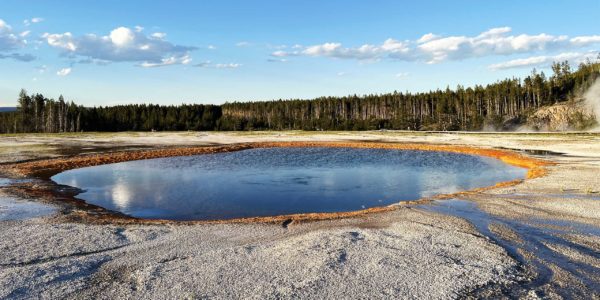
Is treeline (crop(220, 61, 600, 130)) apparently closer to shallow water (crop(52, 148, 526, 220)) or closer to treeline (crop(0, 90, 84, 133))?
treeline (crop(0, 90, 84, 133))

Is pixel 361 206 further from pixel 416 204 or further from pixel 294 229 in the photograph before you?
pixel 294 229

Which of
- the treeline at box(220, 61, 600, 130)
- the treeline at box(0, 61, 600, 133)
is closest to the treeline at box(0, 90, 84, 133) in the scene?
the treeline at box(0, 61, 600, 133)

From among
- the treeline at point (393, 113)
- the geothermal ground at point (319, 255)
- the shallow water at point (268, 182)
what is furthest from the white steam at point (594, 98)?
the geothermal ground at point (319, 255)

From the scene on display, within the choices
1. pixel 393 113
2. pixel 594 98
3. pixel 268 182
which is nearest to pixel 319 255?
pixel 268 182

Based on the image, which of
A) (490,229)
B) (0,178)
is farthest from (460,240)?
(0,178)

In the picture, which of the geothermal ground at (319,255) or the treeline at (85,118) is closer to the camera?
the geothermal ground at (319,255)

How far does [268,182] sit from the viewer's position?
29.8 metres

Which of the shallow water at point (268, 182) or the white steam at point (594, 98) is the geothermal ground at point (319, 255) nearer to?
the shallow water at point (268, 182)

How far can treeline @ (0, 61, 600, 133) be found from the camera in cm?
13550

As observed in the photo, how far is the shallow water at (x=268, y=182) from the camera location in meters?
21.4

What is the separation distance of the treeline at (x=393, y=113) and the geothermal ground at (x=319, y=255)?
4533 inches

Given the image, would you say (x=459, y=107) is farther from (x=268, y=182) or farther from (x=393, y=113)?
(x=268, y=182)

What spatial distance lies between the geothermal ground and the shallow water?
4218mm

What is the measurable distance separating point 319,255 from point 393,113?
529 feet
